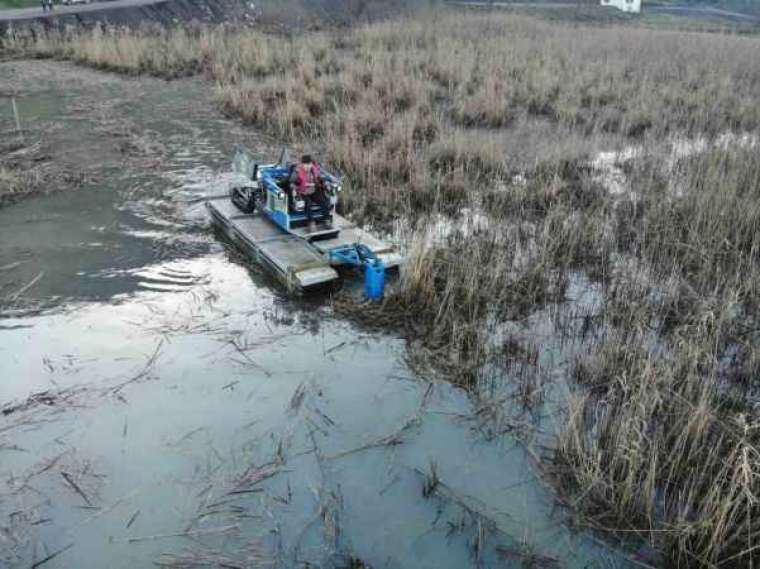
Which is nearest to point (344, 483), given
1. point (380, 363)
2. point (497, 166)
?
point (380, 363)

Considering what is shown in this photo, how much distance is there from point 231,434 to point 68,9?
82.7ft

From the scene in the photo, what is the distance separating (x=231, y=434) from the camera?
5.36 m

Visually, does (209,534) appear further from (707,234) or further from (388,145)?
(388,145)

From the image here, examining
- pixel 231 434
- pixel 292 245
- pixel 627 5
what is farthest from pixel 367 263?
pixel 627 5

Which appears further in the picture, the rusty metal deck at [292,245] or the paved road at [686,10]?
the paved road at [686,10]

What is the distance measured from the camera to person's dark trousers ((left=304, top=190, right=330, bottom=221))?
26.0 feet

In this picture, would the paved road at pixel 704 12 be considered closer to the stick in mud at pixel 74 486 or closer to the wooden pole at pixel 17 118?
the wooden pole at pixel 17 118

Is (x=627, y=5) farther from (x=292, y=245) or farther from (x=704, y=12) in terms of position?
(x=292, y=245)

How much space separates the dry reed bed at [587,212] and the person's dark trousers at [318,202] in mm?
1332

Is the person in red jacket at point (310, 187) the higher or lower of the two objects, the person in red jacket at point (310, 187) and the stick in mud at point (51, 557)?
the higher

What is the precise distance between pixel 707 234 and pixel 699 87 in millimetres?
10483

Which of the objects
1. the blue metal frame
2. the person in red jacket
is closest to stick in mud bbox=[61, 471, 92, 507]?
the blue metal frame

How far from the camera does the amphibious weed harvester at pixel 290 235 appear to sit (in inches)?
288

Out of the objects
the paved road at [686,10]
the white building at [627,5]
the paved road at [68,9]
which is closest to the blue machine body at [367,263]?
the paved road at [68,9]
